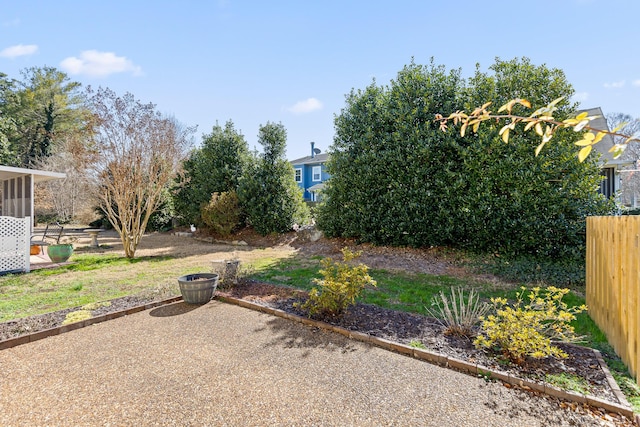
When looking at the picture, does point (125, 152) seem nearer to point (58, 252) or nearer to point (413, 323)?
point (58, 252)

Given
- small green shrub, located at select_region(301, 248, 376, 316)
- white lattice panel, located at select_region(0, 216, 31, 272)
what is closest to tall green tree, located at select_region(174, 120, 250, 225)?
white lattice panel, located at select_region(0, 216, 31, 272)

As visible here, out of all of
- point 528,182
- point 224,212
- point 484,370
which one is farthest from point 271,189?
point 484,370

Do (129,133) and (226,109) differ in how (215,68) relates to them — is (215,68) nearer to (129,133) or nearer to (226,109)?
(129,133)

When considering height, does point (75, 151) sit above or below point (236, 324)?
above

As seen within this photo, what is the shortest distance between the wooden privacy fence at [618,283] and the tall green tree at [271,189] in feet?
31.3

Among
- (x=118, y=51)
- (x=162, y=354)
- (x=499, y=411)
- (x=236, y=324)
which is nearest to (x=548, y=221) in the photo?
(x=499, y=411)

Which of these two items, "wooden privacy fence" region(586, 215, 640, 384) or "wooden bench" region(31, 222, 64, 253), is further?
"wooden bench" region(31, 222, 64, 253)

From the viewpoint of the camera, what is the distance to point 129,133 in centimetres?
899

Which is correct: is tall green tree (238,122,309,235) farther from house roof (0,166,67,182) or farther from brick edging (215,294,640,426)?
brick edging (215,294,640,426)

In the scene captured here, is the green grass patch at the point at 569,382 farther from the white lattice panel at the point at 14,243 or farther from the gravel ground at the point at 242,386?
the white lattice panel at the point at 14,243

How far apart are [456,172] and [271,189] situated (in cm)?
697

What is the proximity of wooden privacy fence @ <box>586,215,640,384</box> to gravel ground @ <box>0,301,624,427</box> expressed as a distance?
3.24 feet

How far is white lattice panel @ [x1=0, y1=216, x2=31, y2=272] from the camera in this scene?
702cm

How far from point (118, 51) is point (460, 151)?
9.62 metres
